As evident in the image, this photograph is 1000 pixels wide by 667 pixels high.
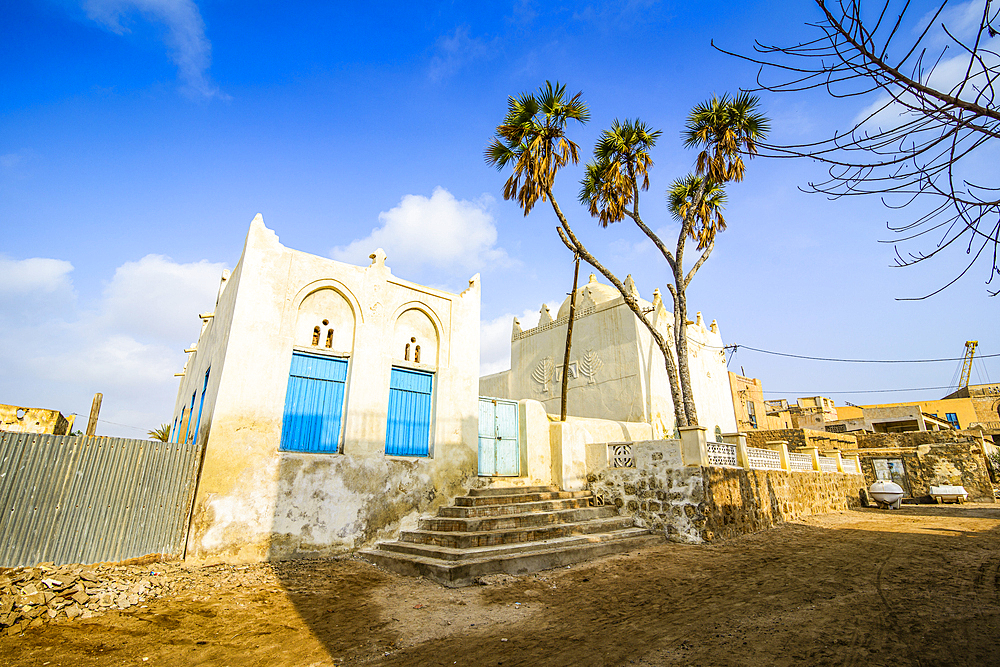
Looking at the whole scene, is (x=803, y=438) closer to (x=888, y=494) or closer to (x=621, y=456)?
(x=888, y=494)

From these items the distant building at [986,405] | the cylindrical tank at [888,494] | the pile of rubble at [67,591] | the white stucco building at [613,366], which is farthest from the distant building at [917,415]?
the pile of rubble at [67,591]

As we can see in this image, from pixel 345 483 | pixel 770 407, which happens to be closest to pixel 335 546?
pixel 345 483

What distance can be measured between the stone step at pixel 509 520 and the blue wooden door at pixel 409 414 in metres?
1.58

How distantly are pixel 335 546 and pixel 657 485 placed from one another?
663 cm

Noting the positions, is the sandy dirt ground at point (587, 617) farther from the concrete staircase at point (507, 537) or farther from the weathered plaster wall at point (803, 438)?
the weathered plaster wall at point (803, 438)

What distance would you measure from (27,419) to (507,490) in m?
11.3

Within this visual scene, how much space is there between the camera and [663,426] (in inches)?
657

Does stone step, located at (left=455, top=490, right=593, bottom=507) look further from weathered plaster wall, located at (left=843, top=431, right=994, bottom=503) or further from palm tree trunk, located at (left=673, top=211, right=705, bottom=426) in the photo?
weathered plaster wall, located at (left=843, top=431, right=994, bottom=503)

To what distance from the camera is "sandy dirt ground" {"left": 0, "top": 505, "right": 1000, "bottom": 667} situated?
165 inches

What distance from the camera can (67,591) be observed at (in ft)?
18.7

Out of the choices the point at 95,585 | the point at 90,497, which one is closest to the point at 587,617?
the point at 95,585

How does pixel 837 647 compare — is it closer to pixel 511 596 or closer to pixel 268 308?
pixel 511 596

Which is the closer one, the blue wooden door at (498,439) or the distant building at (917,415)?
the blue wooden door at (498,439)

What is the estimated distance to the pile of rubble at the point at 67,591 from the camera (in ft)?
17.0
